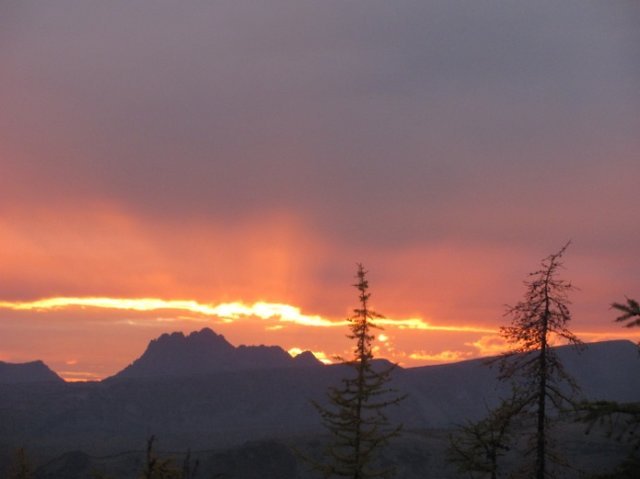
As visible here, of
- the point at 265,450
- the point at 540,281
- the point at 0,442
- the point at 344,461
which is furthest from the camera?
the point at 0,442

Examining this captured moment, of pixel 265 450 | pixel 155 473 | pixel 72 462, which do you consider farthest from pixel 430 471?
pixel 155 473

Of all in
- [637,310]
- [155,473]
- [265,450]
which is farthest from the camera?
[265,450]

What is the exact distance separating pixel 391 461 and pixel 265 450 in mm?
23955

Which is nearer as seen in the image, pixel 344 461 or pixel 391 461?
pixel 344 461

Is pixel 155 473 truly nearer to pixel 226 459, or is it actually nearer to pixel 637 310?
pixel 637 310

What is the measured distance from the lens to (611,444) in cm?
14138

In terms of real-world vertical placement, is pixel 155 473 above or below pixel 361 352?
below

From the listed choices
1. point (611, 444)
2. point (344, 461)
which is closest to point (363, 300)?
point (344, 461)

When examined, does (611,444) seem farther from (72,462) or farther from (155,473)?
(155,473)

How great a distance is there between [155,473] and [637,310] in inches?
621

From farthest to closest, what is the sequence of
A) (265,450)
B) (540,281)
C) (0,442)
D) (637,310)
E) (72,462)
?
(0,442) < (265,450) < (72,462) < (540,281) < (637,310)

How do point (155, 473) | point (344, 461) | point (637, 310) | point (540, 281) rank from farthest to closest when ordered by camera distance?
point (344, 461), point (540, 281), point (155, 473), point (637, 310)

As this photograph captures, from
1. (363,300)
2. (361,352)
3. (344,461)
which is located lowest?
(344,461)

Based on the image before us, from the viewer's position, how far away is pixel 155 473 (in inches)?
917
